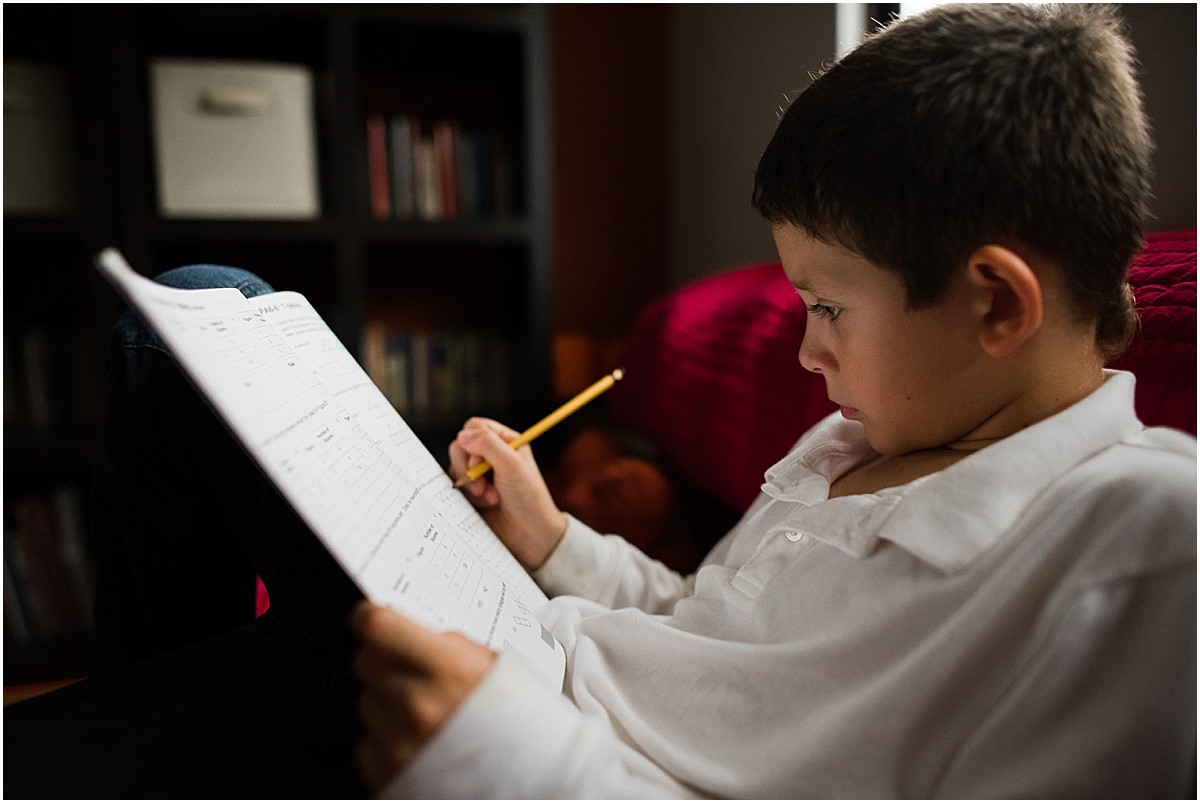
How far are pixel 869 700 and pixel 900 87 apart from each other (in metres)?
0.34

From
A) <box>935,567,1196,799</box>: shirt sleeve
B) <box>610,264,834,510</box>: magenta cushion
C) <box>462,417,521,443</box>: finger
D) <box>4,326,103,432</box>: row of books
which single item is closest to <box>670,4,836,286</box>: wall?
<box>610,264,834,510</box>: magenta cushion

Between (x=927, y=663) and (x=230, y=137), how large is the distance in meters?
1.60

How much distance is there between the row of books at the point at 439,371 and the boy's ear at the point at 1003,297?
147 cm

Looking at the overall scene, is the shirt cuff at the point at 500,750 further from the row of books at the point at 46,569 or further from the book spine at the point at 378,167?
the row of books at the point at 46,569

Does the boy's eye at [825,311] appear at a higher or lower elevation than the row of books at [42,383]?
higher

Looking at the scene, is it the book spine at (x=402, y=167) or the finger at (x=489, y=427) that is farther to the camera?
the book spine at (x=402, y=167)

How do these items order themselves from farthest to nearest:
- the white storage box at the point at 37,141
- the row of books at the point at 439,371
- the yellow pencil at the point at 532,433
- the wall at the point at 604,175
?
the wall at the point at 604,175 < the row of books at the point at 439,371 < the white storage box at the point at 37,141 < the yellow pencil at the point at 532,433


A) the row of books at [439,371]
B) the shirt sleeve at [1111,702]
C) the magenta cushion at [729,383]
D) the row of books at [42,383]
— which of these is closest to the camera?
the shirt sleeve at [1111,702]

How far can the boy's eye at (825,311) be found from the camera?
20.9 inches

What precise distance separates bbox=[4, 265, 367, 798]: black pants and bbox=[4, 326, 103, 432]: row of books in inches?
45.2

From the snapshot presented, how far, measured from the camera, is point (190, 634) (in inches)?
28.6

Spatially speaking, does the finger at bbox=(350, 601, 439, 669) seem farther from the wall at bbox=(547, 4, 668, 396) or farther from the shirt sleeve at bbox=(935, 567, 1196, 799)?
the wall at bbox=(547, 4, 668, 396)

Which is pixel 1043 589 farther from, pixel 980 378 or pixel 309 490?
pixel 309 490

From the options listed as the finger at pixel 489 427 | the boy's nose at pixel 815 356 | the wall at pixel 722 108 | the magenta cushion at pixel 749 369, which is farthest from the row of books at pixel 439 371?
the boy's nose at pixel 815 356
